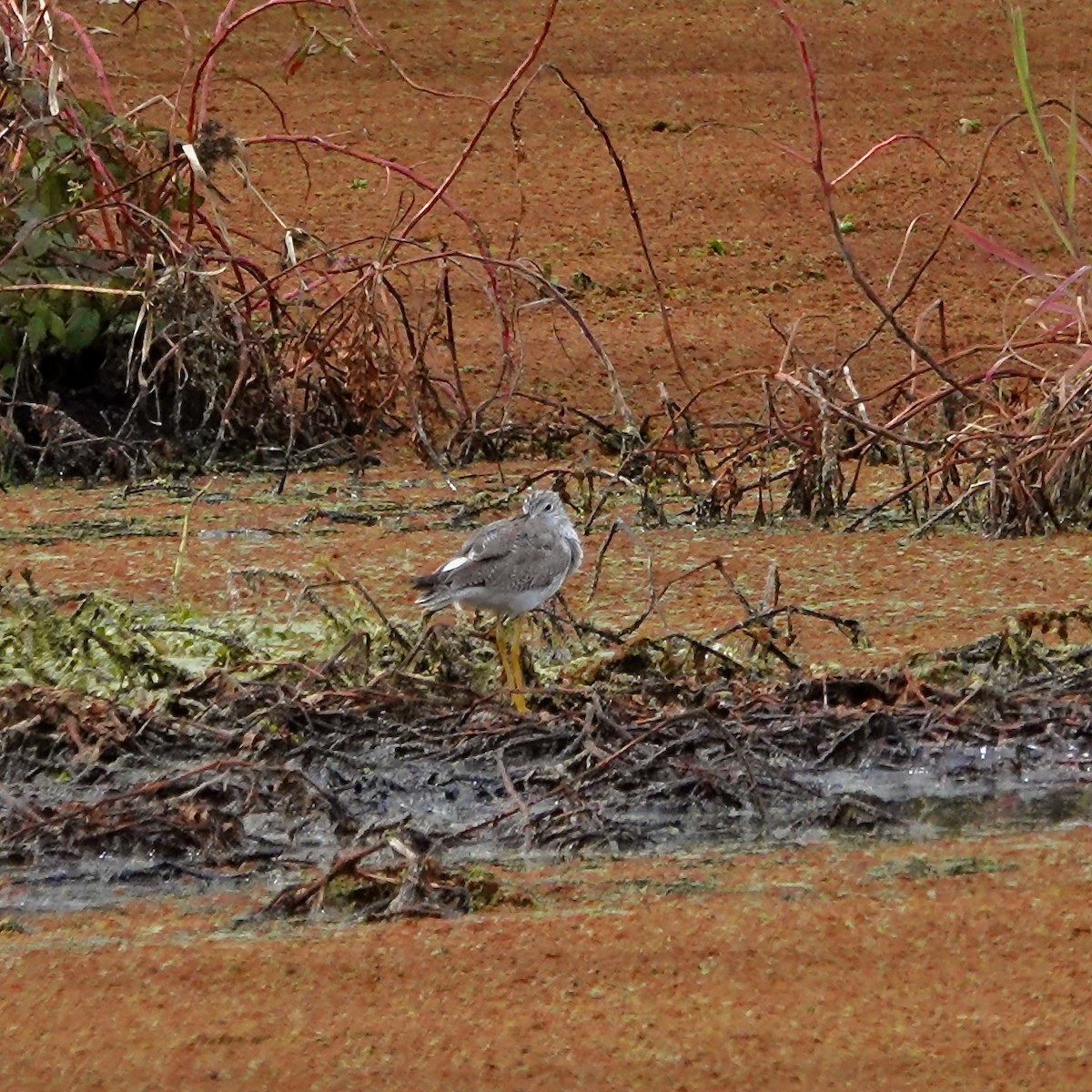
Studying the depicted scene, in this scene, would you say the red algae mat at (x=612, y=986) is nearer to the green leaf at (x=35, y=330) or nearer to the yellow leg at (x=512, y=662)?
the yellow leg at (x=512, y=662)

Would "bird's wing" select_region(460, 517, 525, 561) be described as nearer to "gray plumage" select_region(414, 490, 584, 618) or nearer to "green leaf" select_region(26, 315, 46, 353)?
"gray plumage" select_region(414, 490, 584, 618)

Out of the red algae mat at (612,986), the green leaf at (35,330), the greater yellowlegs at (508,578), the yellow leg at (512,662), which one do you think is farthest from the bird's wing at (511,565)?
the green leaf at (35,330)

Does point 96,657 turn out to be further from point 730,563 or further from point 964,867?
point 964,867

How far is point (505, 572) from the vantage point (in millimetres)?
5375

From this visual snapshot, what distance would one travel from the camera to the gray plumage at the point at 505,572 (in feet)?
17.6

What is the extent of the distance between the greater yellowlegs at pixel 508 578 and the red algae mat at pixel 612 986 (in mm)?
1034

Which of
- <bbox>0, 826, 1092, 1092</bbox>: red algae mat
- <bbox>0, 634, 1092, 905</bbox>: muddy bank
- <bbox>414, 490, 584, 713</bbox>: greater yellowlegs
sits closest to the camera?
<bbox>0, 826, 1092, 1092</bbox>: red algae mat

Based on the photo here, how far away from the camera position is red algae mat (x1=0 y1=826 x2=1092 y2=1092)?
3404 millimetres

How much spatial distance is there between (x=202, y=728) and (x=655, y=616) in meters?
1.42

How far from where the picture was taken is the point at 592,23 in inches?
596

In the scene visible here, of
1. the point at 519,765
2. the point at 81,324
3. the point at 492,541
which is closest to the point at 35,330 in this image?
the point at 81,324

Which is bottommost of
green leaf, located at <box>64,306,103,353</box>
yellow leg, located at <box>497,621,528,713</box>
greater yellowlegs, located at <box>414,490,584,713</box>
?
green leaf, located at <box>64,306,103,353</box>

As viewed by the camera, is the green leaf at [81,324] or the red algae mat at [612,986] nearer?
the red algae mat at [612,986]

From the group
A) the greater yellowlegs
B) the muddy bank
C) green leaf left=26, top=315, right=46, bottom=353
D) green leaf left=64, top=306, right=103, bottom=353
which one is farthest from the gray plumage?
green leaf left=64, top=306, right=103, bottom=353
